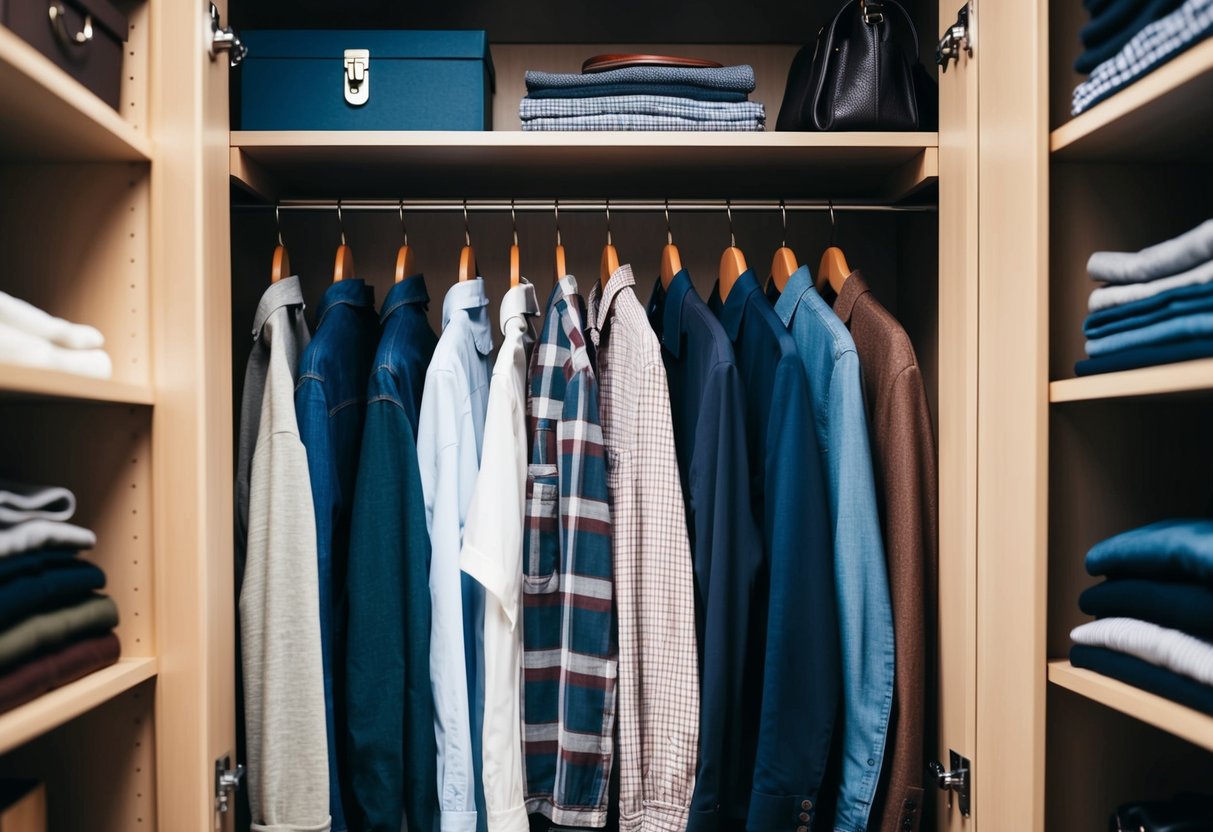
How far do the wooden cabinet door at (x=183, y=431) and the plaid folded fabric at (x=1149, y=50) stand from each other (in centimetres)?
112

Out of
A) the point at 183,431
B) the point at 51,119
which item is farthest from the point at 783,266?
the point at 51,119

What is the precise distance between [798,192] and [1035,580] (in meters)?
0.92

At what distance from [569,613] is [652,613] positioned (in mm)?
125

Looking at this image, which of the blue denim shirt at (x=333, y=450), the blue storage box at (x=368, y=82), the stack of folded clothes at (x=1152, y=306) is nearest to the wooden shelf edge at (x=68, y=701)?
the blue denim shirt at (x=333, y=450)

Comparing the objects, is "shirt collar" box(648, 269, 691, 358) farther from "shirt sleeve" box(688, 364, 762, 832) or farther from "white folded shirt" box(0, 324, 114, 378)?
"white folded shirt" box(0, 324, 114, 378)

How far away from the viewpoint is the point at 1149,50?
100cm

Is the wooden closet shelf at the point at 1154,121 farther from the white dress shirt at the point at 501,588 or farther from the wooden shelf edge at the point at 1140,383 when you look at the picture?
the white dress shirt at the point at 501,588

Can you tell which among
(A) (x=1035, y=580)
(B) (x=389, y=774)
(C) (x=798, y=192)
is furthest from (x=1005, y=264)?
(B) (x=389, y=774)

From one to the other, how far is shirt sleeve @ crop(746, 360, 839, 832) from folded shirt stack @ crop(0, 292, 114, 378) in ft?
2.99

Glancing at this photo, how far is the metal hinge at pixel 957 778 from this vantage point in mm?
1328

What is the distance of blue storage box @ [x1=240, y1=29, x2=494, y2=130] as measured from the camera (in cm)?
153

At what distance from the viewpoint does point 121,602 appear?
1.24 m

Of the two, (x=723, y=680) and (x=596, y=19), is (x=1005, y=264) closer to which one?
(x=723, y=680)

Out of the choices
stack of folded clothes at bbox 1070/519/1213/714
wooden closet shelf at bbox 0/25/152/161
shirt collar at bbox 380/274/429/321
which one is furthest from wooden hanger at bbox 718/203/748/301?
wooden closet shelf at bbox 0/25/152/161
